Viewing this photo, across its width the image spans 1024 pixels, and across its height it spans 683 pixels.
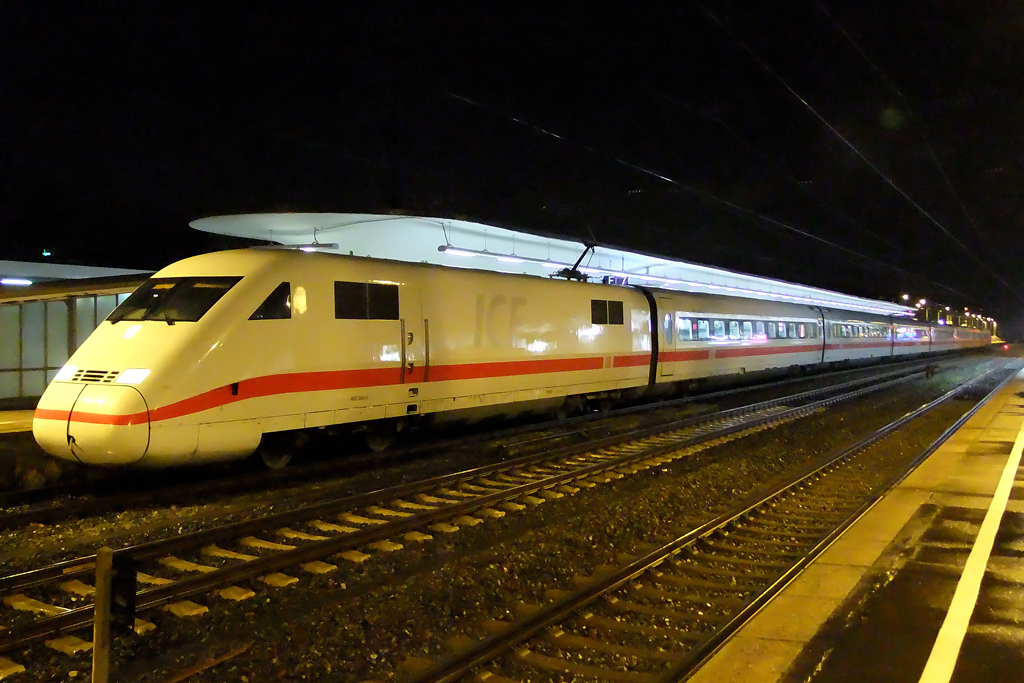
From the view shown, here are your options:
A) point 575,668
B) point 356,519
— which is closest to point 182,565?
point 356,519

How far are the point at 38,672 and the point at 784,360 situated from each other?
23.2 metres

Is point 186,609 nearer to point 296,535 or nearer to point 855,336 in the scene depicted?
point 296,535

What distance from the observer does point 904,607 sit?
501 cm

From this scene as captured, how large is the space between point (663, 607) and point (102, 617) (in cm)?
380

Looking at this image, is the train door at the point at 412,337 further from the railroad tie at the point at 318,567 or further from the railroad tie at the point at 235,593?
the railroad tie at the point at 235,593

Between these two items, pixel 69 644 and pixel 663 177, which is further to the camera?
pixel 663 177

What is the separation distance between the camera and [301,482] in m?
9.04

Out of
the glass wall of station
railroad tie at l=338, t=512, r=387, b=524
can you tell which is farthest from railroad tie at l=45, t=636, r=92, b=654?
the glass wall of station

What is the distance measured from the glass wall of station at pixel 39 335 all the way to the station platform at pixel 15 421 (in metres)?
1.42

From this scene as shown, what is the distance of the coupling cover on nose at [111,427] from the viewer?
7.41 meters

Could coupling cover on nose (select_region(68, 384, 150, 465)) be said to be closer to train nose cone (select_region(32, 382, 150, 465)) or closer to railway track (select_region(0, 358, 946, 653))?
train nose cone (select_region(32, 382, 150, 465))

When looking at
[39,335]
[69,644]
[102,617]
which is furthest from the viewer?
[39,335]

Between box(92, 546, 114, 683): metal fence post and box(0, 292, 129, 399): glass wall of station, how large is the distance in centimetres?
1268

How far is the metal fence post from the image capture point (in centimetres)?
288
